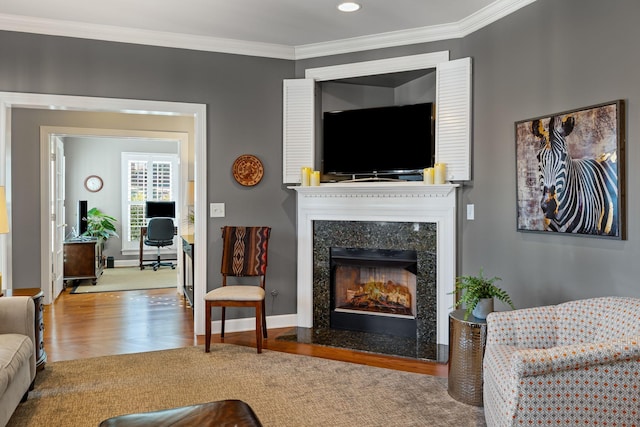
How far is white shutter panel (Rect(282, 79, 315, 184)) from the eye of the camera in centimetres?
434

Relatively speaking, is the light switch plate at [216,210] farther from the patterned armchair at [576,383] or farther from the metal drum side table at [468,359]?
the patterned armchair at [576,383]

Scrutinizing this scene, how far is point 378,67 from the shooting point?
163 inches

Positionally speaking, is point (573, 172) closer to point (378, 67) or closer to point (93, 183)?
point (378, 67)

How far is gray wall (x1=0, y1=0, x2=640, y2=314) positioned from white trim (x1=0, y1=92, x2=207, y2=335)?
2.9 inches

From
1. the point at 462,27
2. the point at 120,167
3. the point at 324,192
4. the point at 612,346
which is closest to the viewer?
the point at 612,346

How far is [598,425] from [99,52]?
431cm

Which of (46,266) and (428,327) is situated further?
(46,266)

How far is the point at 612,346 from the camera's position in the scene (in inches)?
77.7

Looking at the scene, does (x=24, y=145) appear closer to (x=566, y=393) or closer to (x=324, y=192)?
(x=324, y=192)

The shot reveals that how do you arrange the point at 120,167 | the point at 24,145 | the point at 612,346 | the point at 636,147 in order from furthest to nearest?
1. the point at 120,167
2. the point at 24,145
3. the point at 636,147
4. the point at 612,346

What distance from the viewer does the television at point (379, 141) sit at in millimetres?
3977

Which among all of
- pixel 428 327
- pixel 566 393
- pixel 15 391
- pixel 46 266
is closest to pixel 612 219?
pixel 566 393

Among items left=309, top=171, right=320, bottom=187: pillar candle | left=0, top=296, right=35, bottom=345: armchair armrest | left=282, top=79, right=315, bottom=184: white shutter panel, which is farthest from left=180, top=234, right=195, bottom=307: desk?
left=0, top=296, right=35, bottom=345: armchair armrest

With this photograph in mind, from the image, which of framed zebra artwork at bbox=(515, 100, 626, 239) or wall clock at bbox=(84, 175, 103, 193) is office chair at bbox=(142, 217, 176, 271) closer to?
wall clock at bbox=(84, 175, 103, 193)
